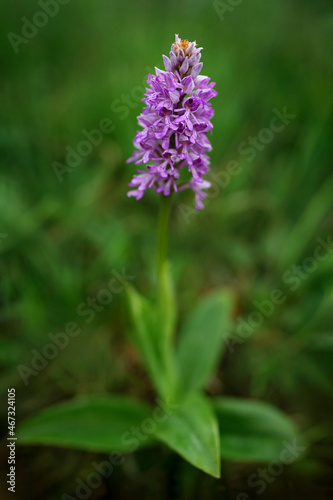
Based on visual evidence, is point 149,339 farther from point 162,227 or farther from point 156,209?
point 156,209

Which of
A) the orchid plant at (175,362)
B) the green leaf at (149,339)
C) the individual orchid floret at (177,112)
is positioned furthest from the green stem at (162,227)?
the green leaf at (149,339)

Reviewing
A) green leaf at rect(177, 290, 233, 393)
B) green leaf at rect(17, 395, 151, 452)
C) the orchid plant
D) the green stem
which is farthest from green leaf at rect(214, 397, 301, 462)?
the green stem

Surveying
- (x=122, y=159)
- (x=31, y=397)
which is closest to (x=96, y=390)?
(x=31, y=397)

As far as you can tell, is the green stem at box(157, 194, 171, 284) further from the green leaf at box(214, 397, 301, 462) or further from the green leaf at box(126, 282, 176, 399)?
the green leaf at box(214, 397, 301, 462)

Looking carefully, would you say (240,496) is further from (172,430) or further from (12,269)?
(12,269)

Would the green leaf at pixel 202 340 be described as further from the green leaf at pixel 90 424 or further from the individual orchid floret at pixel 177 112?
the individual orchid floret at pixel 177 112

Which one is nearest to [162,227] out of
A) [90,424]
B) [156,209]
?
[90,424]
